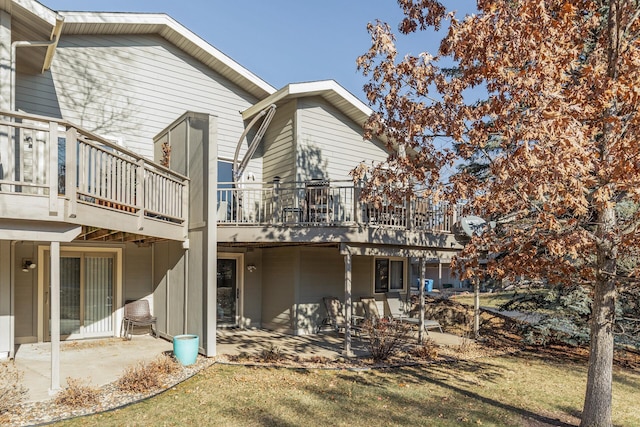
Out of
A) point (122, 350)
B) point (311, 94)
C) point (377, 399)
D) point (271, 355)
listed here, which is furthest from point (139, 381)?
point (311, 94)

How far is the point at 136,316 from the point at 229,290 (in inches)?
105

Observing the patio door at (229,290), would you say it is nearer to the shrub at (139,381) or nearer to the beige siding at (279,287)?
the beige siding at (279,287)

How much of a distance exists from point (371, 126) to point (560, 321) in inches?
281

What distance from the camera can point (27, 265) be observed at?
9.35 meters

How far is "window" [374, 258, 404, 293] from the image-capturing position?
13.8 m

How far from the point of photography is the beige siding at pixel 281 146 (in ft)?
39.3

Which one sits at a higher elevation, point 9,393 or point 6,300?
point 6,300

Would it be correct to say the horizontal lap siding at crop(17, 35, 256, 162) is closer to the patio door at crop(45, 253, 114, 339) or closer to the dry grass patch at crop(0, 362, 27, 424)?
the patio door at crop(45, 253, 114, 339)

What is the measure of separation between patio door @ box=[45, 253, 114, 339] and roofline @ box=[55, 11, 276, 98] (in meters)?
5.46

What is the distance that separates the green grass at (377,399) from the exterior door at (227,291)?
4186 millimetres

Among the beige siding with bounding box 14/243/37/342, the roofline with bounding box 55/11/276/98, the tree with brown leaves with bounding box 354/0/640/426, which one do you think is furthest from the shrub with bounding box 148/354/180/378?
the roofline with bounding box 55/11/276/98

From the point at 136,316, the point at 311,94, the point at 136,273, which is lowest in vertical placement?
the point at 136,316

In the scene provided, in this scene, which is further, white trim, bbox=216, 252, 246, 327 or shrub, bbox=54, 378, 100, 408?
white trim, bbox=216, 252, 246, 327

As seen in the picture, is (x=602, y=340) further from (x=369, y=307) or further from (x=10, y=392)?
(x=10, y=392)
